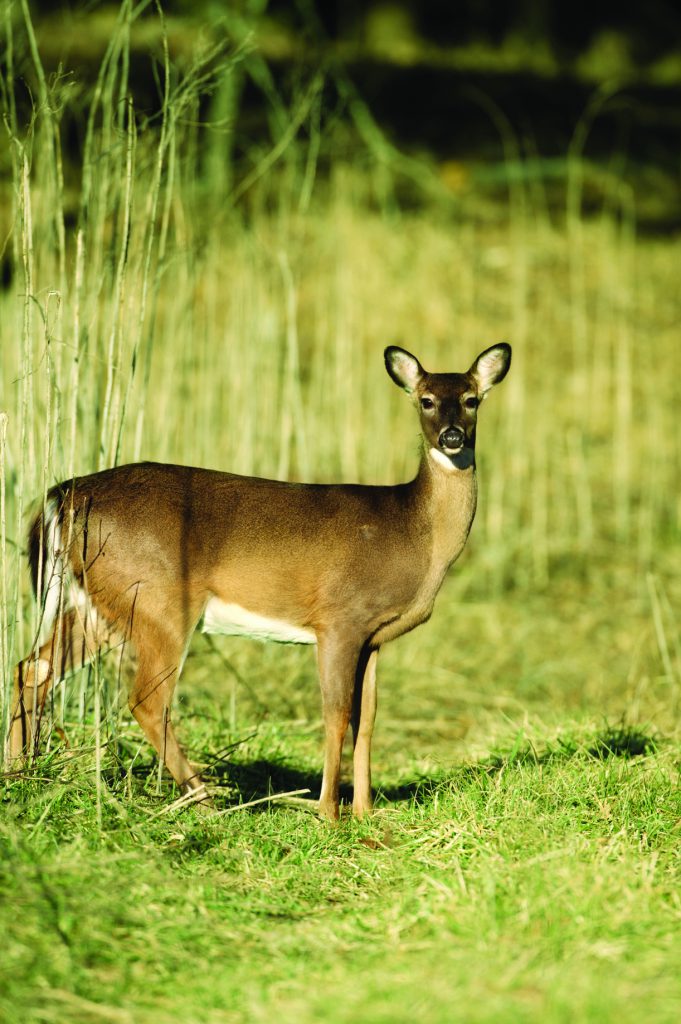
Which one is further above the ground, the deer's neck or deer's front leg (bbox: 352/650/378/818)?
the deer's neck

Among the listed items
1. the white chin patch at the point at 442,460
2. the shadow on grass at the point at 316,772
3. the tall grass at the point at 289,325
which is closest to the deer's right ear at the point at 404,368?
the white chin patch at the point at 442,460

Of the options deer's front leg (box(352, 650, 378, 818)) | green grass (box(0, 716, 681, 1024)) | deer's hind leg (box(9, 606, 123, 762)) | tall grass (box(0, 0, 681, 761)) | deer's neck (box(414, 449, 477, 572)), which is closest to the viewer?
green grass (box(0, 716, 681, 1024))

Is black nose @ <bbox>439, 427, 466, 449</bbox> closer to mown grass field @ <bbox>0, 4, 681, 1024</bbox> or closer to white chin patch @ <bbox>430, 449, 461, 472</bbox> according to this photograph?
white chin patch @ <bbox>430, 449, 461, 472</bbox>

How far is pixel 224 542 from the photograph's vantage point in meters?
4.68

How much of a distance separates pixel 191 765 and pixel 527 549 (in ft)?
15.0

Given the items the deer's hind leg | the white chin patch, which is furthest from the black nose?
the deer's hind leg

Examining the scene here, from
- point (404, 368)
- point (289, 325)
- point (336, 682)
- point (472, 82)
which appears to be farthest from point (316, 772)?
point (472, 82)

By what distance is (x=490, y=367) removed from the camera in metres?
5.30

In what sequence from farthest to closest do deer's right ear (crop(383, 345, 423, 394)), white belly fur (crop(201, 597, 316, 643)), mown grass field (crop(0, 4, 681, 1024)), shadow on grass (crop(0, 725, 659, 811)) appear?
deer's right ear (crop(383, 345, 423, 394)) < white belly fur (crop(201, 597, 316, 643)) < shadow on grass (crop(0, 725, 659, 811)) < mown grass field (crop(0, 4, 681, 1024))

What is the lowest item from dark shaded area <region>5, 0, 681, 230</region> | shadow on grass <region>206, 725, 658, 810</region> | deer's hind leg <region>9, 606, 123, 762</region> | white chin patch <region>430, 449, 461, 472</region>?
shadow on grass <region>206, 725, 658, 810</region>

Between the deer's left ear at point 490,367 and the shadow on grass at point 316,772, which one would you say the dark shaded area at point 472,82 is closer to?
the deer's left ear at point 490,367

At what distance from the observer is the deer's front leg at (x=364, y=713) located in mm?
4828

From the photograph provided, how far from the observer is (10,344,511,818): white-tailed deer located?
14.9 ft

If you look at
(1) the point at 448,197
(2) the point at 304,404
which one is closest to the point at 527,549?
(2) the point at 304,404
